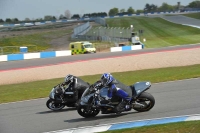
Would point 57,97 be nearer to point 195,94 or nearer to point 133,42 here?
point 195,94

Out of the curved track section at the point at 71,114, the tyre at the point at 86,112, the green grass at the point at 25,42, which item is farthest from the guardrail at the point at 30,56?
the tyre at the point at 86,112

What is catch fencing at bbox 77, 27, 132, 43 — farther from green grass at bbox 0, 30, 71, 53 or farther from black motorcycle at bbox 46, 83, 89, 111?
black motorcycle at bbox 46, 83, 89, 111

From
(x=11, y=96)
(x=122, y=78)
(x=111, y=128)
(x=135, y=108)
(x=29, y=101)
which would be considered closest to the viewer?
(x=111, y=128)

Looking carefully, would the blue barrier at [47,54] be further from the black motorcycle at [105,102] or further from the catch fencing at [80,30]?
the black motorcycle at [105,102]

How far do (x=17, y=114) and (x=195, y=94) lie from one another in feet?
21.0

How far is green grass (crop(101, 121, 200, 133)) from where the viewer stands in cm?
831

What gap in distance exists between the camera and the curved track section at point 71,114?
10523 mm

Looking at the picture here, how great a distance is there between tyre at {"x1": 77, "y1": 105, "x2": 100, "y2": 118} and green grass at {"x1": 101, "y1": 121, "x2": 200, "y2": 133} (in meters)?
2.28

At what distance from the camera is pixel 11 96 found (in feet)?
58.3

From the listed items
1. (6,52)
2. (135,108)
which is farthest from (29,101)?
(6,52)

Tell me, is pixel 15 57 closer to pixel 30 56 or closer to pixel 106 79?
pixel 30 56

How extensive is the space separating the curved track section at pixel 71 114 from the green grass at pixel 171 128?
142 centimetres

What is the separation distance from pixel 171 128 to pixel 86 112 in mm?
3360

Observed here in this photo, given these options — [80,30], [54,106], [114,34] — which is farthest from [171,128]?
[80,30]
